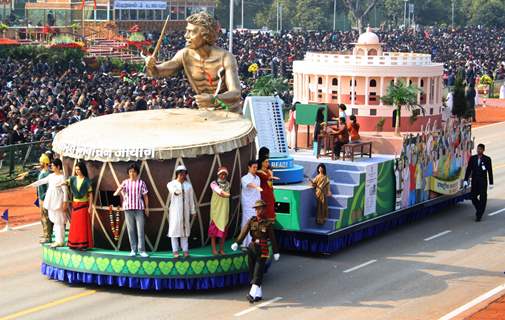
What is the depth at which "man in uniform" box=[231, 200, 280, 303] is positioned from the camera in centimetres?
1825

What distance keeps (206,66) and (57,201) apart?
4.14 m

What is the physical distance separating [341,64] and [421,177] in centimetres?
368

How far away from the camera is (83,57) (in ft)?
202

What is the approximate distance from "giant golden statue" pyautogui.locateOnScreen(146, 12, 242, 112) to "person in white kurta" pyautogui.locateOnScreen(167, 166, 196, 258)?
3.11 metres

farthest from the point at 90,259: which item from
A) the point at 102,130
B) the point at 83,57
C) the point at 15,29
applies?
the point at 15,29

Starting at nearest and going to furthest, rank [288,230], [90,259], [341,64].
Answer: [90,259], [288,230], [341,64]

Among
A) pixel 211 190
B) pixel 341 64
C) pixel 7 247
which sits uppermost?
pixel 341 64

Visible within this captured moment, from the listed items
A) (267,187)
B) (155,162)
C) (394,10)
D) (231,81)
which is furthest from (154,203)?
(394,10)

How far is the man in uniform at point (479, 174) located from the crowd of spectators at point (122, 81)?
1265cm

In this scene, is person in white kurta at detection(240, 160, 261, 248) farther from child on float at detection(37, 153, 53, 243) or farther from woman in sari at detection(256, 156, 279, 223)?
child on float at detection(37, 153, 53, 243)

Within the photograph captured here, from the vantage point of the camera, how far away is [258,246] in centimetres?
1827

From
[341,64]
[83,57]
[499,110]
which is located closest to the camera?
[341,64]

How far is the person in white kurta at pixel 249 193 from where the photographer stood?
19328 millimetres

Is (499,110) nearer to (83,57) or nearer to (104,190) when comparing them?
(83,57)
